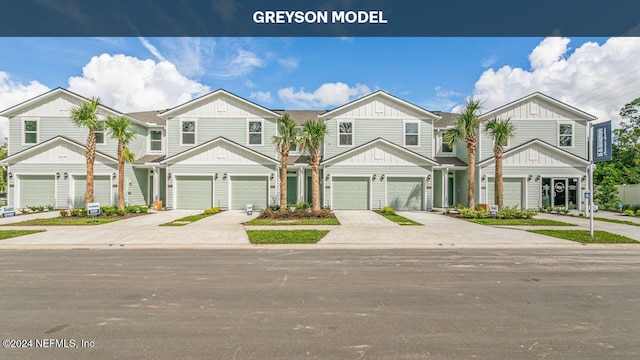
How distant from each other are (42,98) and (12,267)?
21.5 meters

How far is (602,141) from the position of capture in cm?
1238

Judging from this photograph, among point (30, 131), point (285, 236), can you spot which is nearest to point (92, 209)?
point (285, 236)

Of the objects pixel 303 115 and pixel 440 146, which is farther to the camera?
pixel 303 115

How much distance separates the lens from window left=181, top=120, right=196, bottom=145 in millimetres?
24250

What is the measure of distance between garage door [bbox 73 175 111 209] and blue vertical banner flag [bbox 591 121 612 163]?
27661 millimetres

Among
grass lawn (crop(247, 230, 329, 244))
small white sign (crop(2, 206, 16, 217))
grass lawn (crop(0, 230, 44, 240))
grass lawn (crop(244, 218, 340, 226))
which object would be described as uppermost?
small white sign (crop(2, 206, 16, 217))

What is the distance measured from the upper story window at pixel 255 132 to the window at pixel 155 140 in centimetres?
788

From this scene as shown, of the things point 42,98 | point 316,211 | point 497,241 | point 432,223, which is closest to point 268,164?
point 316,211

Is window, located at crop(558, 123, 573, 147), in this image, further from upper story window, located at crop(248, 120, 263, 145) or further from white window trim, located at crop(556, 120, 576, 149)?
upper story window, located at crop(248, 120, 263, 145)

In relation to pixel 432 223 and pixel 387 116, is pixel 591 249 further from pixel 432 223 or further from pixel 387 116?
pixel 387 116

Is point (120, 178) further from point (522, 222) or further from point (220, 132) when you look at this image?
point (522, 222)

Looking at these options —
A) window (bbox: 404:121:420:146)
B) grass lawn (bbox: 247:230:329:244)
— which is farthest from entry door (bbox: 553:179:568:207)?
grass lawn (bbox: 247:230:329:244)

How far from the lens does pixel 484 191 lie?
23453 millimetres

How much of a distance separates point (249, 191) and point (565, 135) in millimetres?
23824
